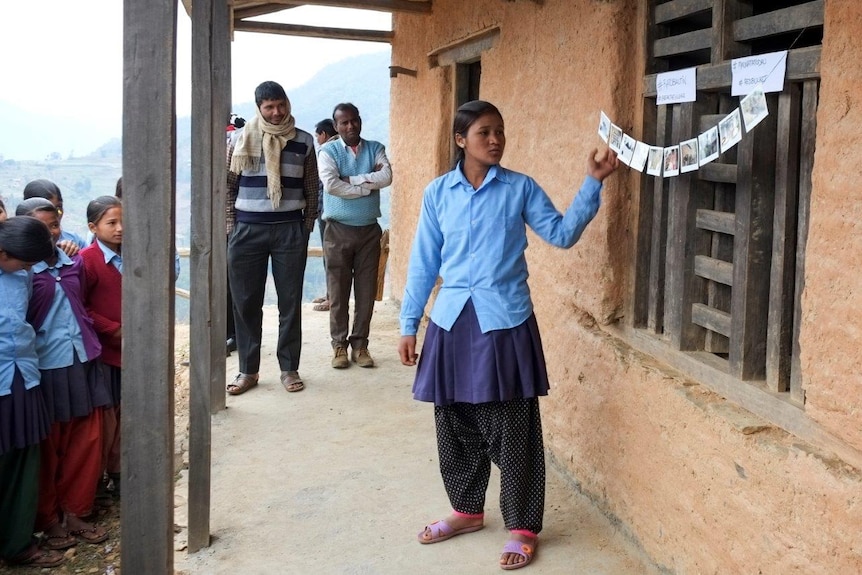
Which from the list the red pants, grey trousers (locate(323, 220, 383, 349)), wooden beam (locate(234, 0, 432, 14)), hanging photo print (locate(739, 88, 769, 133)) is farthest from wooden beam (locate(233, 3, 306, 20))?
hanging photo print (locate(739, 88, 769, 133))

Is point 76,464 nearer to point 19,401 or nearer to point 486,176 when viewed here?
point 19,401

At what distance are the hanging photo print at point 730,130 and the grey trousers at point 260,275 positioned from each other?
3488 millimetres

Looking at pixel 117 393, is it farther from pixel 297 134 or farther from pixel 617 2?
pixel 617 2

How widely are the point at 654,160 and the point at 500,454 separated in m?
1.23

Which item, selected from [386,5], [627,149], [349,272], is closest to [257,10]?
[386,5]

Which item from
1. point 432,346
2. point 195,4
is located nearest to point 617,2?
point 432,346

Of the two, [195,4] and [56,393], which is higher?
[195,4]

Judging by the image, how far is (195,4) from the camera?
4098mm

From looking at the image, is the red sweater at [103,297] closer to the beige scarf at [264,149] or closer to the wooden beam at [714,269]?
the beige scarf at [264,149]

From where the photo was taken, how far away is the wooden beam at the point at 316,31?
8953mm

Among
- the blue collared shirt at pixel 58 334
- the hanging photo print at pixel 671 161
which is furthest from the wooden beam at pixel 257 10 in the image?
the hanging photo print at pixel 671 161

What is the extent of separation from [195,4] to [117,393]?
1.88 metres

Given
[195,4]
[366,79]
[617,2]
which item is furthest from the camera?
[366,79]

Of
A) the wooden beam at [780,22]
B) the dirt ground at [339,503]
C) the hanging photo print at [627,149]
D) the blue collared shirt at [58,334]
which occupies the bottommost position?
the dirt ground at [339,503]
